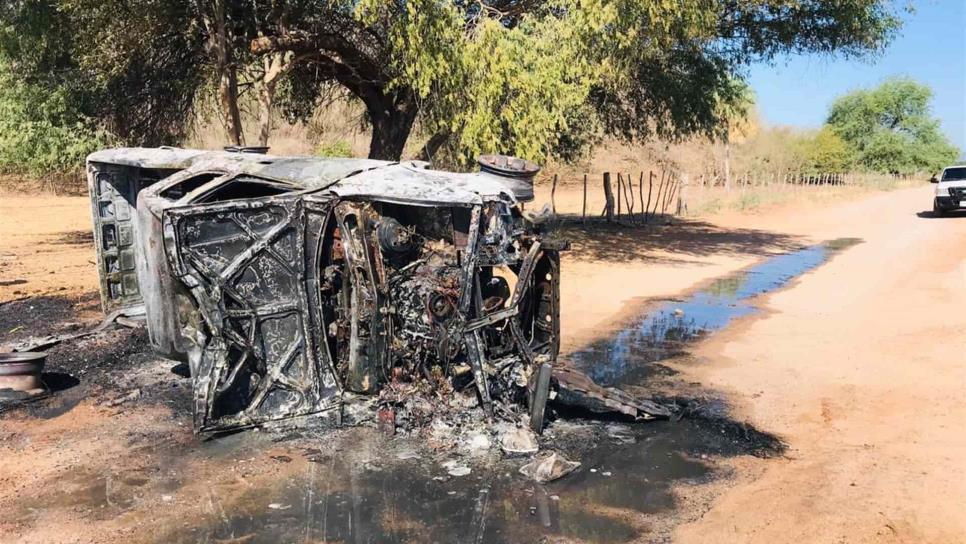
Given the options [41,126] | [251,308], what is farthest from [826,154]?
[251,308]

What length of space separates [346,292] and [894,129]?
66932 millimetres

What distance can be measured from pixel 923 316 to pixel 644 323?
4.10 m

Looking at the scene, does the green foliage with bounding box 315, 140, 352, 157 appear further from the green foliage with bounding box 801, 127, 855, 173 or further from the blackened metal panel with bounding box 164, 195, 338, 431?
the green foliage with bounding box 801, 127, 855, 173

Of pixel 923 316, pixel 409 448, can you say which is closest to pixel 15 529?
pixel 409 448

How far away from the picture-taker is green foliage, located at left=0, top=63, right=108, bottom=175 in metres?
13.9

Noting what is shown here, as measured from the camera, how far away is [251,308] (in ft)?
20.7

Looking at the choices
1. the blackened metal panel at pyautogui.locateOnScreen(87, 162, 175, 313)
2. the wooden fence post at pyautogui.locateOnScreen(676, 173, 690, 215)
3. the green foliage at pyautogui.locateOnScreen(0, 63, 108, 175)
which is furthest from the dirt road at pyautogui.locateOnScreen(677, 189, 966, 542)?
the wooden fence post at pyautogui.locateOnScreen(676, 173, 690, 215)

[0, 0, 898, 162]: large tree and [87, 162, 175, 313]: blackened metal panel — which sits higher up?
[0, 0, 898, 162]: large tree

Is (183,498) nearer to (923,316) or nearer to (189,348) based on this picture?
(189,348)

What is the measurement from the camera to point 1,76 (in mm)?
13914

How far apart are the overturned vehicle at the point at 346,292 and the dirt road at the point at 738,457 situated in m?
0.54

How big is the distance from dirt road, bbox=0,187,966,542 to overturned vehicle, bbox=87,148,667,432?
0.54 metres

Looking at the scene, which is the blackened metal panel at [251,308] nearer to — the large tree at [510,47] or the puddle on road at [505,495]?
the puddle on road at [505,495]

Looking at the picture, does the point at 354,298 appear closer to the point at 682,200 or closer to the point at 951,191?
the point at 682,200
